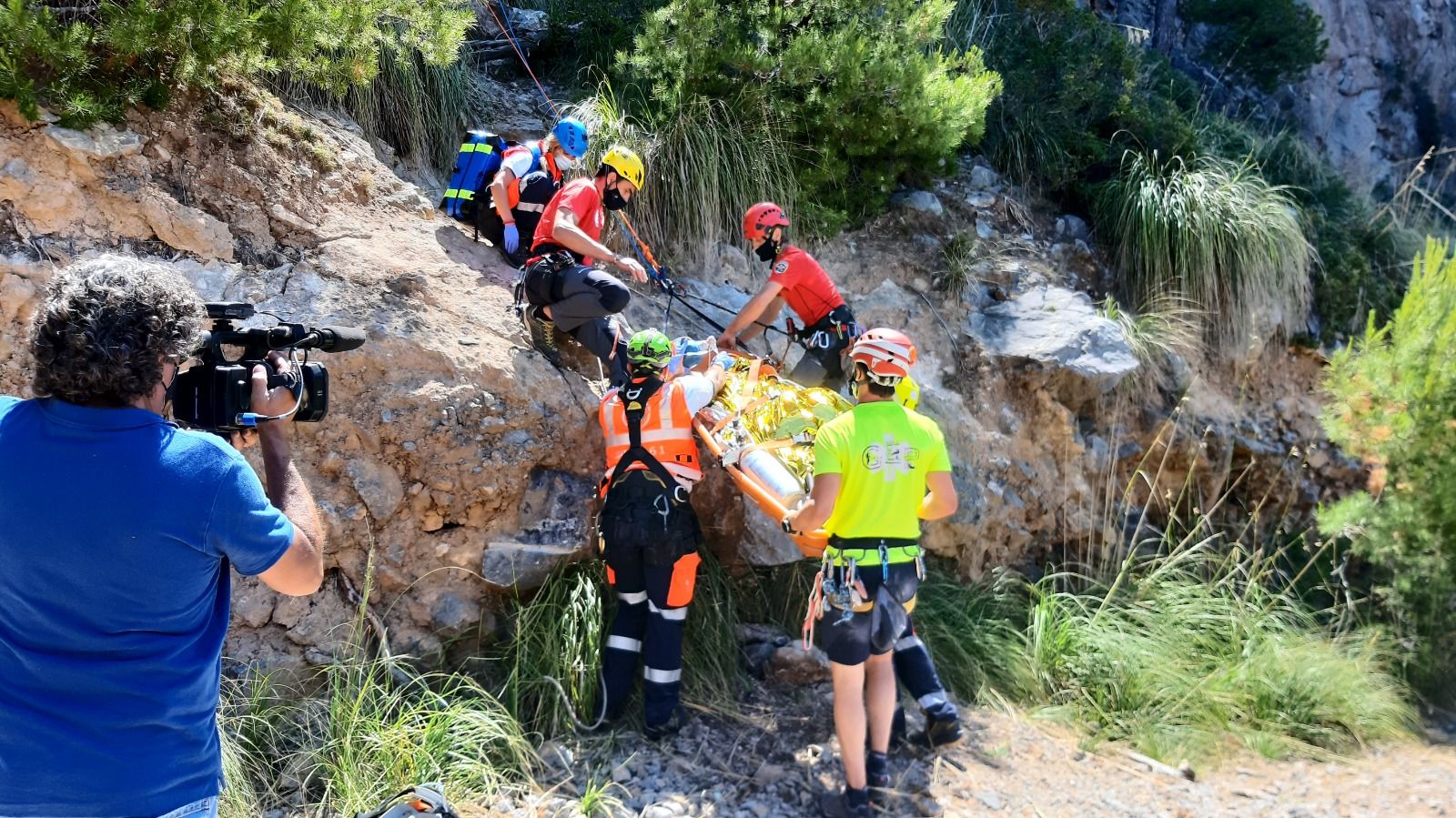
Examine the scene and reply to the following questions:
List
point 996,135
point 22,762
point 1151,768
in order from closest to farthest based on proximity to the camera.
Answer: point 22,762 → point 1151,768 → point 996,135

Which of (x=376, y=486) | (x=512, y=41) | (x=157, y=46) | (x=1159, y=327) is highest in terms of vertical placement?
(x=512, y=41)

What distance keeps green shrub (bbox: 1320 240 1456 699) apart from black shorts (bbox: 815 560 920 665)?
13.8 ft

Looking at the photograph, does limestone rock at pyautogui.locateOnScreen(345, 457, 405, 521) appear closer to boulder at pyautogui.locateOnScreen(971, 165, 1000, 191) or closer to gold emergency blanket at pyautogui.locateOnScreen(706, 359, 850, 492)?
gold emergency blanket at pyautogui.locateOnScreen(706, 359, 850, 492)

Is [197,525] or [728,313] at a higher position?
[197,525]

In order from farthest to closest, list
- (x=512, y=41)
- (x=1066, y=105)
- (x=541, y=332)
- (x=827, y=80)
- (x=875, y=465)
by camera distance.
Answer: (x=1066, y=105) < (x=512, y=41) < (x=827, y=80) < (x=541, y=332) < (x=875, y=465)

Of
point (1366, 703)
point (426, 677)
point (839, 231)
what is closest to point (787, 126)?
point (839, 231)

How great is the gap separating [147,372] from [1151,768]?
4840mm

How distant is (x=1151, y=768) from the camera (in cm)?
501

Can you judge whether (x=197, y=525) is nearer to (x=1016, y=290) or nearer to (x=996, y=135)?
(x=1016, y=290)

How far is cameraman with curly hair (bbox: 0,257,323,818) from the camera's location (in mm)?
1975

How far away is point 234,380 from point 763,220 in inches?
151

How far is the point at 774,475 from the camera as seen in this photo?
4.30 meters

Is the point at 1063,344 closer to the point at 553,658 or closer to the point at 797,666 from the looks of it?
the point at 797,666

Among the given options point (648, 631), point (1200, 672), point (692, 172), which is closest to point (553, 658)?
point (648, 631)
